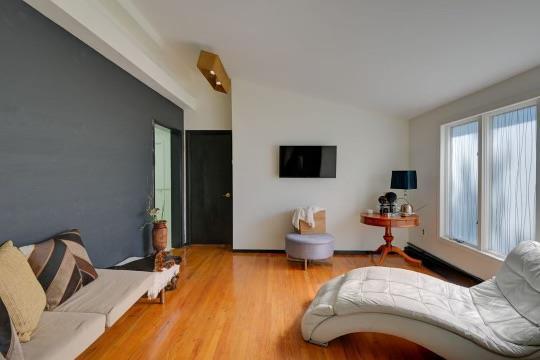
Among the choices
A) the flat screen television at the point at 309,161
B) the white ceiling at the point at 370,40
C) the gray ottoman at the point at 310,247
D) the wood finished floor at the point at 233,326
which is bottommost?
the wood finished floor at the point at 233,326

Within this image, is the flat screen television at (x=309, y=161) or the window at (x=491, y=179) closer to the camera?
the window at (x=491, y=179)

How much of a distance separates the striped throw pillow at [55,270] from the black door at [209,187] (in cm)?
284

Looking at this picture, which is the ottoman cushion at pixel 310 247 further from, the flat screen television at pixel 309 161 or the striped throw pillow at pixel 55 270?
the striped throw pillow at pixel 55 270

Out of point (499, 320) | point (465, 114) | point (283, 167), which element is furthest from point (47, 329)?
point (465, 114)

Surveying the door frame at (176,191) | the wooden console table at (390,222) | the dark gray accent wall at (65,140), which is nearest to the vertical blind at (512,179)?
the wooden console table at (390,222)

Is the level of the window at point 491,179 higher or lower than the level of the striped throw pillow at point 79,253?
higher

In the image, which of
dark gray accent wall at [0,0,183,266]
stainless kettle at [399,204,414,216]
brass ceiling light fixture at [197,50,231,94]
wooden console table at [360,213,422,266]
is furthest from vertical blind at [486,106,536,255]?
dark gray accent wall at [0,0,183,266]

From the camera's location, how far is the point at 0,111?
172 centimetres

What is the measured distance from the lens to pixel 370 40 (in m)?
2.34

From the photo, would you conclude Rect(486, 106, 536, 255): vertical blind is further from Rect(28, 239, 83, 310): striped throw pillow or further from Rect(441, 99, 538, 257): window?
Rect(28, 239, 83, 310): striped throw pillow

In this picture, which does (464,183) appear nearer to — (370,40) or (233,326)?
(370,40)

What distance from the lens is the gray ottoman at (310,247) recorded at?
11.9 ft

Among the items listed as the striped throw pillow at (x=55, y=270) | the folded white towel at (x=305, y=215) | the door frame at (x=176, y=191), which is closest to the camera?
the striped throw pillow at (x=55, y=270)

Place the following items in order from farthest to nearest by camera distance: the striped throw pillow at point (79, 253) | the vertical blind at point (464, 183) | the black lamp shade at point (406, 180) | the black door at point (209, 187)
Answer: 1. the black door at point (209, 187)
2. the black lamp shade at point (406, 180)
3. the vertical blind at point (464, 183)
4. the striped throw pillow at point (79, 253)
